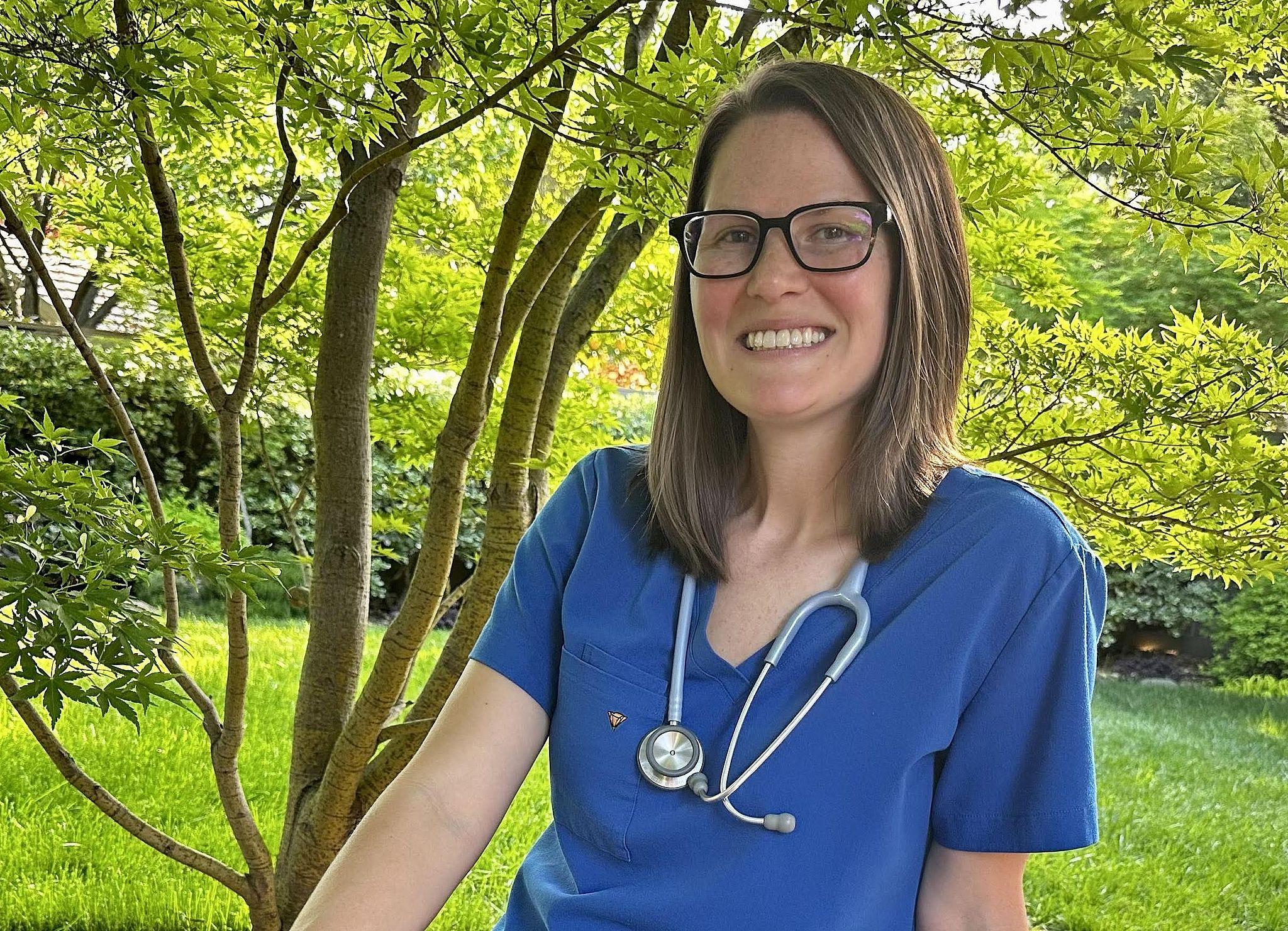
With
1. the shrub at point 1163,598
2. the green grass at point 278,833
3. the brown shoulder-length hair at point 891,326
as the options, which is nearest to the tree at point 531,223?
the brown shoulder-length hair at point 891,326

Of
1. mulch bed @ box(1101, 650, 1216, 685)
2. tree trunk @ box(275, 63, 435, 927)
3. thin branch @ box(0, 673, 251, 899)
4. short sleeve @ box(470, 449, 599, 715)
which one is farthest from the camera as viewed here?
mulch bed @ box(1101, 650, 1216, 685)

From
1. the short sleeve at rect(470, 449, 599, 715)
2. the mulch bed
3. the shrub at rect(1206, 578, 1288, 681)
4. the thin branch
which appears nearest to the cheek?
the short sleeve at rect(470, 449, 599, 715)

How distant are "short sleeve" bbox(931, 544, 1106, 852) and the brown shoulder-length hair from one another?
0.18m

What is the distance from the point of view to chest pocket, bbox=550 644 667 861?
1263mm

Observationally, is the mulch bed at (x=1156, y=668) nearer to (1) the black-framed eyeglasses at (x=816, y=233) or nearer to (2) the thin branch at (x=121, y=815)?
(2) the thin branch at (x=121, y=815)

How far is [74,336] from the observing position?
2.15 meters

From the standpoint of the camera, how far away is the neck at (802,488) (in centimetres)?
138

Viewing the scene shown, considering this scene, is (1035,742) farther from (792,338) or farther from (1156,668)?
(1156,668)

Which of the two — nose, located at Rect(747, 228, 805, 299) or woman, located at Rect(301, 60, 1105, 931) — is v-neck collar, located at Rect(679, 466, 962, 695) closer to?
woman, located at Rect(301, 60, 1105, 931)

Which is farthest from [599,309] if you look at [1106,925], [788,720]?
[1106,925]

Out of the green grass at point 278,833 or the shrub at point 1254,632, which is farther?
the shrub at point 1254,632

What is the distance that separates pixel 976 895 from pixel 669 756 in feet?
1.11

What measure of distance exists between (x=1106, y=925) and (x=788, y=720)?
3.26 metres

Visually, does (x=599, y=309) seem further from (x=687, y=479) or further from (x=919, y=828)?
(x=919, y=828)
